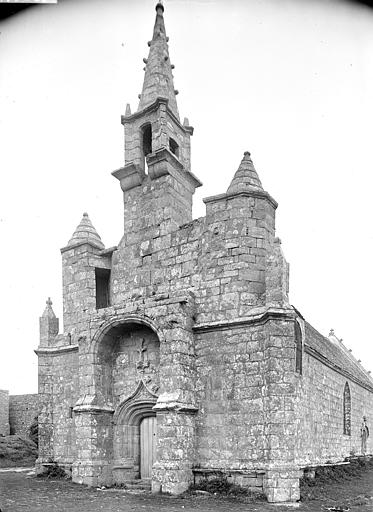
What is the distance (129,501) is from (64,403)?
482 cm

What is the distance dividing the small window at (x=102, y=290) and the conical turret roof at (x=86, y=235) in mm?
887

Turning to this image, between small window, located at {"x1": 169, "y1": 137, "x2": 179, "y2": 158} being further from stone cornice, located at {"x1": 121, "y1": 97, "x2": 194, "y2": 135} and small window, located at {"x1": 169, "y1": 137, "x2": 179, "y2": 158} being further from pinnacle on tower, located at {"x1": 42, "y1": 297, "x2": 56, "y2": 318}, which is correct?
pinnacle on tower, located at {"x1": 42, "y1": 297, "x2": 56, "y2": 318}

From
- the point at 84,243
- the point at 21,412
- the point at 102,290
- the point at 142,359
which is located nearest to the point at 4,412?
the point at 21,412

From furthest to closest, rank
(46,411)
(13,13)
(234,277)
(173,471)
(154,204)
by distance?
(46,411), (154,204), (234,277), (173,471), (13,13)

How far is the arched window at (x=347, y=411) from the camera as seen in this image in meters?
18.3

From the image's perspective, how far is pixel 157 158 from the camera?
13297mm

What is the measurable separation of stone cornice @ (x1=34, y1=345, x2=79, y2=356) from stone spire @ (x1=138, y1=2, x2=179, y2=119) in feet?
24.1

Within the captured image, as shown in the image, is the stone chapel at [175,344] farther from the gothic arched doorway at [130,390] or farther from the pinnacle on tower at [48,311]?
the pinnacle on tower at [48,311]

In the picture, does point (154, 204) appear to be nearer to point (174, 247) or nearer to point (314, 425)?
point (174, 247)

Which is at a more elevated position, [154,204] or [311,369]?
[154,204]

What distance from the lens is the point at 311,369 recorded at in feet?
46.7

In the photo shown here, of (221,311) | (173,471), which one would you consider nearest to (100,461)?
(173,471)

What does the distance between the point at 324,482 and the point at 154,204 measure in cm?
879

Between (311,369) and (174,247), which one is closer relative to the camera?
(174,247)
